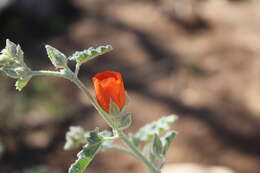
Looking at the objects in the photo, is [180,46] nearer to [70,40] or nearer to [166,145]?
[70,40]

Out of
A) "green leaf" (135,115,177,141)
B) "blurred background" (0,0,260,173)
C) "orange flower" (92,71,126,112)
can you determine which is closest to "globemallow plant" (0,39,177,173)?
"orange flower" (92,71,126,112)

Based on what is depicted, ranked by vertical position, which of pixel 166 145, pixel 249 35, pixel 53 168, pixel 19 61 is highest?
pixel 19 61

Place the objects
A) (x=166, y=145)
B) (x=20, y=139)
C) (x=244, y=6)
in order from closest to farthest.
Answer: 1. (x=166, y=145)
2. (x=20, y=139)
3. (x=244, y=6)

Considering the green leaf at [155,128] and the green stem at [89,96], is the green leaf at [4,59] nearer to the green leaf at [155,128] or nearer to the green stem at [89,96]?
the green stem at [89,96]

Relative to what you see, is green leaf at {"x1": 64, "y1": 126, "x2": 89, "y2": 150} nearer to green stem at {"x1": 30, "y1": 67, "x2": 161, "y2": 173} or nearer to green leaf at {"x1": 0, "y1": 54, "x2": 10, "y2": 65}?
green stem at {"x1": 30, "y1": 67, "x2": 161, "y2": 173}

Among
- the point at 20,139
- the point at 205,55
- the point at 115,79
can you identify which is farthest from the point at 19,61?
the point at 205,55
